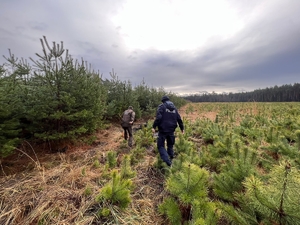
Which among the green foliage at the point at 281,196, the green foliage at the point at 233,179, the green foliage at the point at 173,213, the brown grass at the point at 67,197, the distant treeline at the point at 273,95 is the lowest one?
the brown grass at the point at 67,197

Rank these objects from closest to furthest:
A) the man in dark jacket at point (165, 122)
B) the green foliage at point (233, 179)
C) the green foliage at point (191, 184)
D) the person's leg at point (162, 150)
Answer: the green foliage at point (191, 184) < the green foliage at point (233, 179) < the person's leg at point (162, 150) < the man in dark jacket at point (165, 122)

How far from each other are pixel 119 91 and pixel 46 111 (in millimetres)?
8023

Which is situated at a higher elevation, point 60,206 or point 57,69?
point 57,69

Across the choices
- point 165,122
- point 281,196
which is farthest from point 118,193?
Answer: point 165,122

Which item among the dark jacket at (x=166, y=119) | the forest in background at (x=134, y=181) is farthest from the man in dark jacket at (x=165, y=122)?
the forest in background at (x=134, y=181)

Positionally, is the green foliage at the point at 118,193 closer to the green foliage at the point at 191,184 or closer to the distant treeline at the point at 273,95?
the green foliage at the point at 191,184

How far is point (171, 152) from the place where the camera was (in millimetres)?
5062

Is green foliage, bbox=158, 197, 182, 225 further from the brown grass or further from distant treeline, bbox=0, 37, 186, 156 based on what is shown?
distant treeline, bbox=0, 37, 186, 156

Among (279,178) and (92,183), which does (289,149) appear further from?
(92,183)

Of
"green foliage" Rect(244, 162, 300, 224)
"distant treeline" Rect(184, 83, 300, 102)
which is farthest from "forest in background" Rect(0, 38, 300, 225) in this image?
"distant treeline" Rect(184, 83, 300, 102)

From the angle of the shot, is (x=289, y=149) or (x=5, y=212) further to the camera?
(x=289, y=149)

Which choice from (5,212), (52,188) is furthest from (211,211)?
(5,212)

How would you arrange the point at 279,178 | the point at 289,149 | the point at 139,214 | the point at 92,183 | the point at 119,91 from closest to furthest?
1. the point at 279,178
2. the point at 139,214
3. the point at 289,149
4. the point at 92,183
5. the point at 119,91

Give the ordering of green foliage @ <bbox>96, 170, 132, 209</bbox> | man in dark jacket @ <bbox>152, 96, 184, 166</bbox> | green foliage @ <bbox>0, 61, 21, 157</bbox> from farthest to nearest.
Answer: man in dark jacket @ <bbox>152, 96, 184, 166</bbox> → green foliage @ <bbox>0, 61, 21, 157</bbox> → green foliage @ <bbox>96, 170, 132, 209</bbox>
